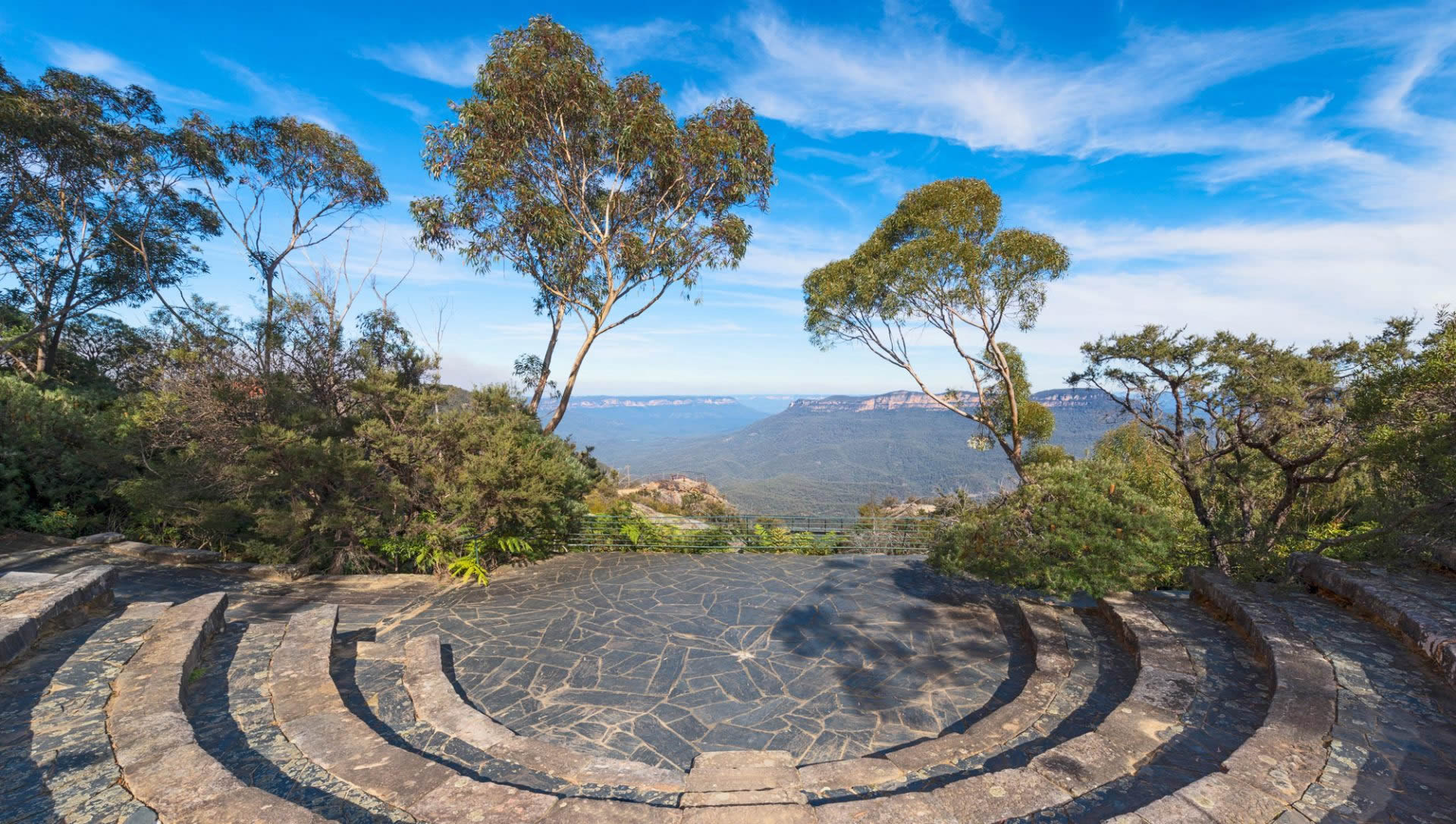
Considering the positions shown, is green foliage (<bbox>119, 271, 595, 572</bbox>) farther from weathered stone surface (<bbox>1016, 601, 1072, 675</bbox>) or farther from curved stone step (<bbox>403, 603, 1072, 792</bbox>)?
weathered stone surface (<bbox>1016, 601, 1072, 675</bbox>)

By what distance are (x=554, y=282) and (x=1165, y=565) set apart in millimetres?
13004

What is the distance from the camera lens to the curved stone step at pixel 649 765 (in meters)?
3.46

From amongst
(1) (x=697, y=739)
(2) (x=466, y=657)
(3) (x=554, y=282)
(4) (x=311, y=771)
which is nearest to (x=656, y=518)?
(3) (x=554, y=282)

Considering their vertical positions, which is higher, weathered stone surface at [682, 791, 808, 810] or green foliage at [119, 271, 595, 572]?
green foliage at [119, 271, 595, 572]

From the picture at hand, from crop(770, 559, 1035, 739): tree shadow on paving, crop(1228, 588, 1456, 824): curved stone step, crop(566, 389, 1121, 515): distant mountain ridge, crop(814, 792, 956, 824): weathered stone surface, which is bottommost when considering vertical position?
crop(566, 389, 1121, 515): distant mountain ridge

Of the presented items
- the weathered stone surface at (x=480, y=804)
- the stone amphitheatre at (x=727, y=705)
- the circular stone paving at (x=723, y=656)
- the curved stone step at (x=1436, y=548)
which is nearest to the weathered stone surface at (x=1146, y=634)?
the stone amphitheatre at (x=727, y=705)

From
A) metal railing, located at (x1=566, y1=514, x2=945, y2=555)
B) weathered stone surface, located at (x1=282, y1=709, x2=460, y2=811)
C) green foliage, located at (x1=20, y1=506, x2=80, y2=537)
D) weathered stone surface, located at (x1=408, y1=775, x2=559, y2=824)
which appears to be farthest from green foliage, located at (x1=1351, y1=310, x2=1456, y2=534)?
green foliage, located at (x1=20, y1=506, x2=80, y2=537)

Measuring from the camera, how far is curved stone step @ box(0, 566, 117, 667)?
4188 millimetres

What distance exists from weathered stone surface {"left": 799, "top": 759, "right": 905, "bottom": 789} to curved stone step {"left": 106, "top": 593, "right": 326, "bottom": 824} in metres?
2.65

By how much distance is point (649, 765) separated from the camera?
12.4ft

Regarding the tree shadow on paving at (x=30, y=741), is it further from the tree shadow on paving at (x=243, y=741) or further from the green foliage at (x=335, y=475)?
the green foliage at (x=335, y=475)

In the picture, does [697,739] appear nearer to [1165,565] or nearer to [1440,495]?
[1165,565]

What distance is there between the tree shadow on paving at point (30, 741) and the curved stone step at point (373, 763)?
977mm

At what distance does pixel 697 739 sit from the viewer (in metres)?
4.32
